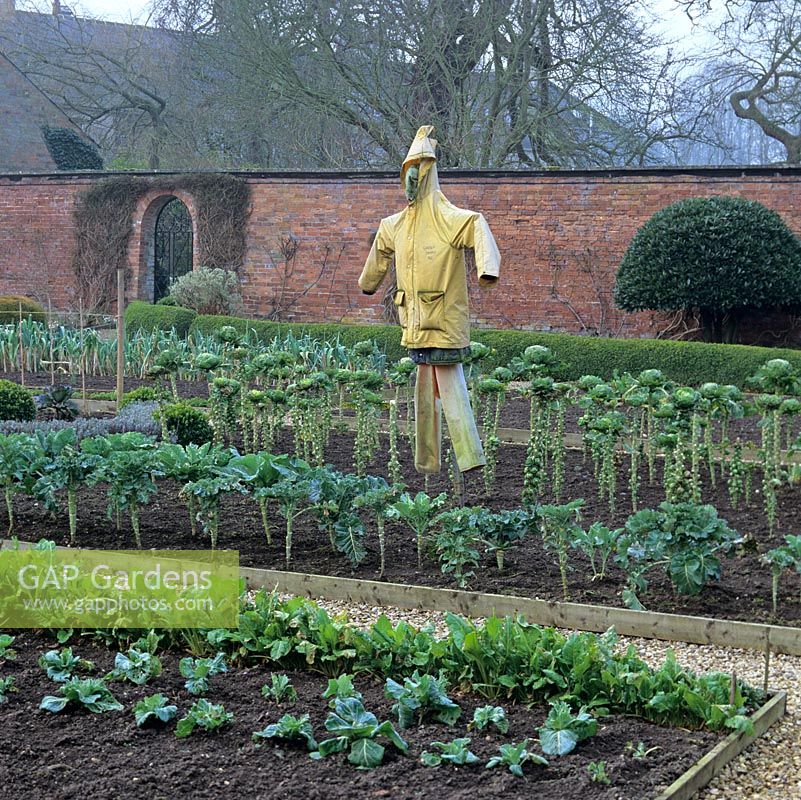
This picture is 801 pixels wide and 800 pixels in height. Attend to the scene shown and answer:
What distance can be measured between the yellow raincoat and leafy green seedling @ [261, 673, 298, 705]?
321 cm

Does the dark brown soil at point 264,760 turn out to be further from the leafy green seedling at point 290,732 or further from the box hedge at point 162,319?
the box hedge at point 162,319

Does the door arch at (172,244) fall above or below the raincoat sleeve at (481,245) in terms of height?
above

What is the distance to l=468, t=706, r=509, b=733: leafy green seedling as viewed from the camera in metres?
3.74

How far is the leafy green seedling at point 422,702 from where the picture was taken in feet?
12.5

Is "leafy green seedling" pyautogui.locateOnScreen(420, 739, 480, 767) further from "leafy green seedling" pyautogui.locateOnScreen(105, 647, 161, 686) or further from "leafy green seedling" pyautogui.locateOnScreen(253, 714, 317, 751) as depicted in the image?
"leafy green seedling" pyautogui.locateOnScreen(105, 647, 161, 686)

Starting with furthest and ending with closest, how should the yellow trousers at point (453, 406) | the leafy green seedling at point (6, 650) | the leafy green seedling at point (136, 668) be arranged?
the yellow trousers at point (453, 406), the leafy green seedling at point (6, 650), the leafy green seedling at point (136, 668)

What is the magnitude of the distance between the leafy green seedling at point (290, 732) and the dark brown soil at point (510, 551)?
1917mm

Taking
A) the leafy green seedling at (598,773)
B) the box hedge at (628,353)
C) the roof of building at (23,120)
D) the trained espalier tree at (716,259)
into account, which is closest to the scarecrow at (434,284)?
the leafy green seedling at (598,773)

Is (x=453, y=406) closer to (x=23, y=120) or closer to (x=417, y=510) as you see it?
(x=417, y=510)

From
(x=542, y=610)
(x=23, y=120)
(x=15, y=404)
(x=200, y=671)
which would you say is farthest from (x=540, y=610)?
(x=23, y=120)

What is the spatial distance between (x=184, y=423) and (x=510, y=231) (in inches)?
378

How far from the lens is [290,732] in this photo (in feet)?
11.9

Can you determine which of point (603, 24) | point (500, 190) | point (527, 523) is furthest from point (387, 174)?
point (527, 523)

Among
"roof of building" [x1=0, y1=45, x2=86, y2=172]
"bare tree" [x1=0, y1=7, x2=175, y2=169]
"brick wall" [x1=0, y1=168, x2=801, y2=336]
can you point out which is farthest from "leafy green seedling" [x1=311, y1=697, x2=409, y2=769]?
"bare tree" [x1=0, y1=7, x2=175, y2=169]
